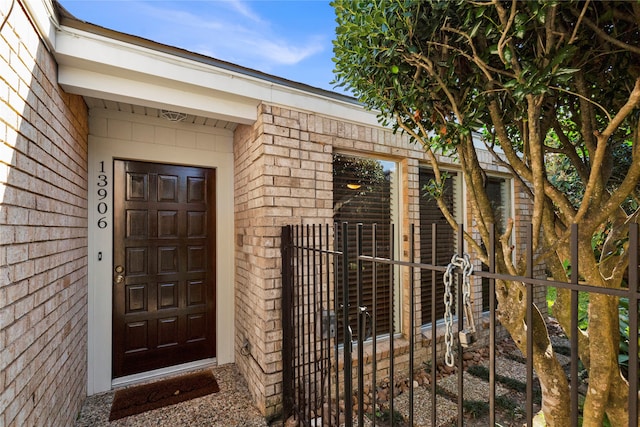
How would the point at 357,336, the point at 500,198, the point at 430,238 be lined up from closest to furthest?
1. the point at 357,336
2. the point at 430,238
3. the point at 500,198

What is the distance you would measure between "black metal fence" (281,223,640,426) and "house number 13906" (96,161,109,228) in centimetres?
195

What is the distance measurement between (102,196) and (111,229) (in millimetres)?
348

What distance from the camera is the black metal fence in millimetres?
883

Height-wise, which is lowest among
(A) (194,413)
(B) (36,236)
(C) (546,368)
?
(A) (194,413)

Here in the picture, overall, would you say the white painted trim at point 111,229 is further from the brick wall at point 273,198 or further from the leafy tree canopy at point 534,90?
the leafy tree canopy at point 534,90

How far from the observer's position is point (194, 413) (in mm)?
2545

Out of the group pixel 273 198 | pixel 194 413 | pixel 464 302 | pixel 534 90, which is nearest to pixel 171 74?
pixel 273 198

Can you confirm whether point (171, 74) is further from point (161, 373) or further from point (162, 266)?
point (161, 373)

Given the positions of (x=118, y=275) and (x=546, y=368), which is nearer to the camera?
(x=546, y=368)

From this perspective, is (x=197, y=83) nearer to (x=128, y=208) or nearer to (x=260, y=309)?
(x=128, y=208)

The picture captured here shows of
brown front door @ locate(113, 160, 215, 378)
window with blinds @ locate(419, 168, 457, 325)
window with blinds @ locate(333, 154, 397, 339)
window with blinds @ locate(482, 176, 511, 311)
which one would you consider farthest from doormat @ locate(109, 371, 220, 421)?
window with blinds @ locate(482, 176, 511, 311)

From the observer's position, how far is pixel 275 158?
2666mm

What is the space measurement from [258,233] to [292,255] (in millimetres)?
450

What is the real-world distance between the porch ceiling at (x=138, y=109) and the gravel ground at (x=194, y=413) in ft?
9.20
